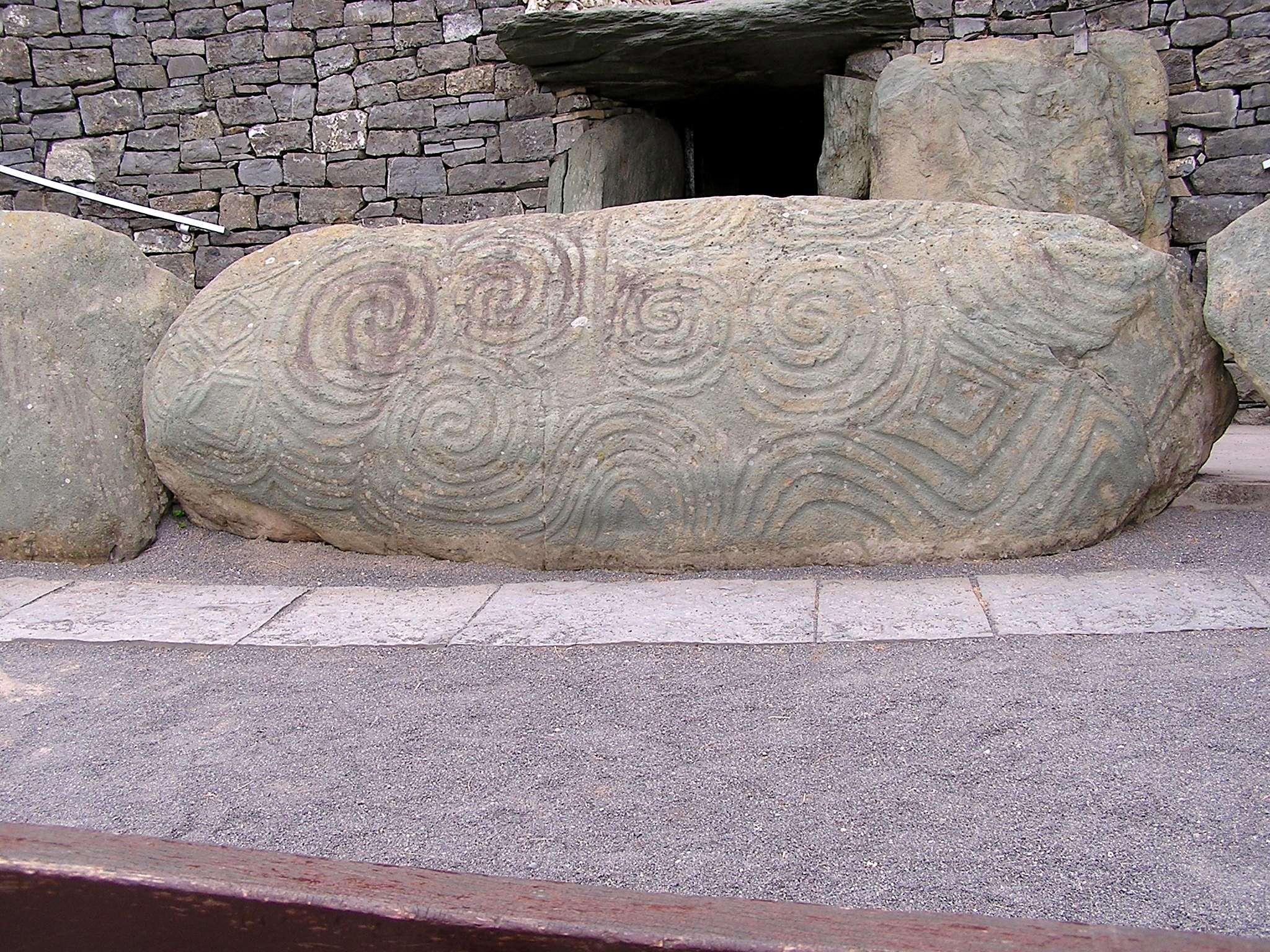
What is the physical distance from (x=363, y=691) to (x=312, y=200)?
240 inches

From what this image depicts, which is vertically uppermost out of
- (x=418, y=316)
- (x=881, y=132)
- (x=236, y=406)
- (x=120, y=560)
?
(x=881, y=132)

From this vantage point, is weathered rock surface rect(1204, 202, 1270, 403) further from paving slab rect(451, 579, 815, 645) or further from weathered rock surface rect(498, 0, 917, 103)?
weathered rock surface rect(498, 0, 917, 103)

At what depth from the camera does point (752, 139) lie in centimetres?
921

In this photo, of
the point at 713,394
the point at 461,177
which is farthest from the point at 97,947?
the point at 461,177

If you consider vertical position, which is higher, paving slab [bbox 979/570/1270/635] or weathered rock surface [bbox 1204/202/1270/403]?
weathered rock surface [bbox 1204/202/1270/403]

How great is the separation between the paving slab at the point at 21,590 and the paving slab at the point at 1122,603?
2.70 m

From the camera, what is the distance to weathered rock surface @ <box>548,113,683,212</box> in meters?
7.00

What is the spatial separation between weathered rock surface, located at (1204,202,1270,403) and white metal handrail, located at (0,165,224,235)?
6.78 m

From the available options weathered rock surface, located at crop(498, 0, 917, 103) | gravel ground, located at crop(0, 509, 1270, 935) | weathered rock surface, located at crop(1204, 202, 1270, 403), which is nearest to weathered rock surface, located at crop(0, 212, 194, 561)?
gravel ground, located at crop(0, 509, 1270, 935)

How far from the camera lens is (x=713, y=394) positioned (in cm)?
317

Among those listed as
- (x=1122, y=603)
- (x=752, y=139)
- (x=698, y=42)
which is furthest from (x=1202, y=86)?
(x=1122, y=603)

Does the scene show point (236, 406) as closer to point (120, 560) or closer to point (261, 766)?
point (120, 560)

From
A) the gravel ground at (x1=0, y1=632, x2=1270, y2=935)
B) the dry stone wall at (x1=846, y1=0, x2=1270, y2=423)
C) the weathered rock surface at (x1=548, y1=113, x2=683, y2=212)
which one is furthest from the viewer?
the weathered rock surface at (x1=548, y1=113, x2=683, y2=212)

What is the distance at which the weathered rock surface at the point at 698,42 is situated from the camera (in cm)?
636
